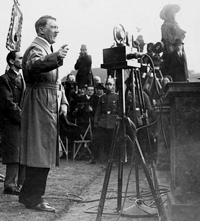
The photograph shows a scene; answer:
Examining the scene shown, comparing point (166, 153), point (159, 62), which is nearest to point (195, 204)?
point (166, 153)

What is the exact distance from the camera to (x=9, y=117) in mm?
5816

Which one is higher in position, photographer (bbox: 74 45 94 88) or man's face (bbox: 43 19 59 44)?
photographer (bbox: 74 45 94 88)

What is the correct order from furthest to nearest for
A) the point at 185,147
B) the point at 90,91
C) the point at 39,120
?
the point at 90,91 < the point at 39,120 < the point at 185,147

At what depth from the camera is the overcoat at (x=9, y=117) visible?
5781mm

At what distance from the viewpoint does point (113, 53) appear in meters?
4.17

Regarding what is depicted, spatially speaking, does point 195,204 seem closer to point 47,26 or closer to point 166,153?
point 47,26

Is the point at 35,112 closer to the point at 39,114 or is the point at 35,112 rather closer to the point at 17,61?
the point at 39,114

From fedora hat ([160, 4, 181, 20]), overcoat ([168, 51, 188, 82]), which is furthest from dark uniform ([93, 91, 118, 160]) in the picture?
fedora hat ([160, 4, 181, 20])

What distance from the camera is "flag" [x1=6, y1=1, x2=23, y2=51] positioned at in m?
9.59

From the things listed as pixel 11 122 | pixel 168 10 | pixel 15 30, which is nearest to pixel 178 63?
pixel 168 10

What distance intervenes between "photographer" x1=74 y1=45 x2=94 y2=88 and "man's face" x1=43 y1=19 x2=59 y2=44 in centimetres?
931

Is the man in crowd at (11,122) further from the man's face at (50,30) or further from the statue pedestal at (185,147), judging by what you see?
the statue pedestal at (185,147)

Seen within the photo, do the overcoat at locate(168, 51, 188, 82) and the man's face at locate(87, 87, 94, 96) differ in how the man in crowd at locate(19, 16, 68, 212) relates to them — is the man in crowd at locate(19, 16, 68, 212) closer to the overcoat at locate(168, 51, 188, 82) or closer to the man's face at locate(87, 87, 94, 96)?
the overcoat at locate(168, 51, 188, 82)

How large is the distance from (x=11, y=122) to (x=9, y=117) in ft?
0.27
